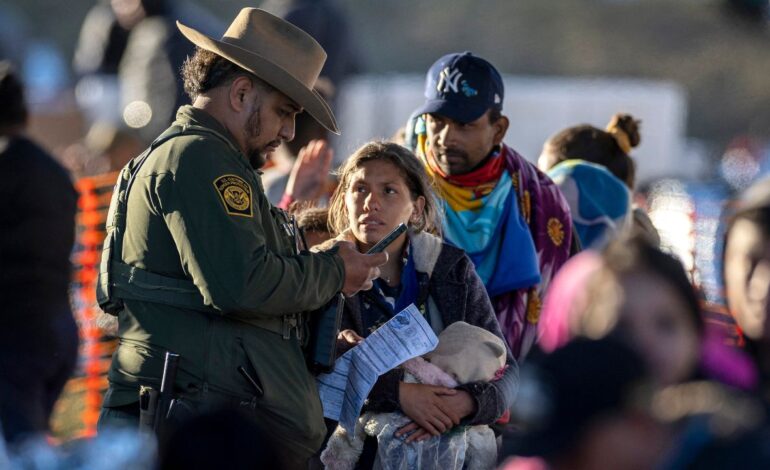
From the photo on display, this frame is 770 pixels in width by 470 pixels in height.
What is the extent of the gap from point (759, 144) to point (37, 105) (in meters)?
13.4

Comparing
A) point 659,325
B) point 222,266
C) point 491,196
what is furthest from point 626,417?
point 491,196

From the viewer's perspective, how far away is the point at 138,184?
393 cm

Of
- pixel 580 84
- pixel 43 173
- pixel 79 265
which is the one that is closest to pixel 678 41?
pixel 580 84

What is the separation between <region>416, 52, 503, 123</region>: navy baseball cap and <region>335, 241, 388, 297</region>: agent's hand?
1385mm

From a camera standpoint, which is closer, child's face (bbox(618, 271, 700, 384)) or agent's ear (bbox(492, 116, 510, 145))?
child's face (bbox(618, 271, 700, 384))

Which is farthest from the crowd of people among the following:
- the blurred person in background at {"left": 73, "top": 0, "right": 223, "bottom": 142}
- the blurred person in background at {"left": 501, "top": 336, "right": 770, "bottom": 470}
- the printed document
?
the blurred person in background at {"left": 73, "top": 0, "right": 223, "bottom": 142}

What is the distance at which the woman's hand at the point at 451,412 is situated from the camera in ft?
14.3

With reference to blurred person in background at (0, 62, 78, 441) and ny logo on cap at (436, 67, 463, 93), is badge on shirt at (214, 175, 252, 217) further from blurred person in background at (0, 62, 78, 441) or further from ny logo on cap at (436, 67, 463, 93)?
blurred person in background at (0, 62, 78, 441)

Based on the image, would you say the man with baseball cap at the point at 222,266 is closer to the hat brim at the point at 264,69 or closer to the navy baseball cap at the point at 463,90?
the hat brim at the point at 264,69

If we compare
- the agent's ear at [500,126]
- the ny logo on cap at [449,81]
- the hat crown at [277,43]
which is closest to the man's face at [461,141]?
the agent's ear at [500,126]

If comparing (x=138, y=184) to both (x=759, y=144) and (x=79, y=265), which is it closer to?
(x=79, y=265)

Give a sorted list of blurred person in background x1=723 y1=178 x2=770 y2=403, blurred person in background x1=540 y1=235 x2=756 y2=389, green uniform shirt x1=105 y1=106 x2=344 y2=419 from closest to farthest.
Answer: blurred person in background x1=540 y1=235 x2=756 y2=389 → blurred person in background x1=723 y1=178 x2=770 y2=403 → green uniform shirt x1=105 y1=106 x2=344 y2=419

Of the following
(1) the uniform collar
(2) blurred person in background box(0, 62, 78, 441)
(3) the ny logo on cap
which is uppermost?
(3) the ny logo on cap

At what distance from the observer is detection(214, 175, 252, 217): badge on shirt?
3807mm
